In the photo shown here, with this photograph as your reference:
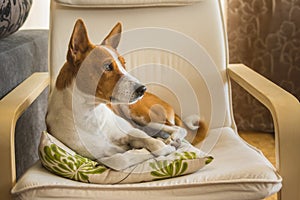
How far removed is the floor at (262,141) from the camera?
244cm

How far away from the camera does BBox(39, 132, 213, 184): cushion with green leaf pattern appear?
3.90ft

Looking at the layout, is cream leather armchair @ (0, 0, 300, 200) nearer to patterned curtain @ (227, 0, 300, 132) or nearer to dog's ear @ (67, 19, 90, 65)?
dog's ear @ (67, 19, 90, 65)

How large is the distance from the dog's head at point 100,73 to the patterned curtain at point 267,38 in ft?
4.61

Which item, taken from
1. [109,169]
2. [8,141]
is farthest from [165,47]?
[8,141]

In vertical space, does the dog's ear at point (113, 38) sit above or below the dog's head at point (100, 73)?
above

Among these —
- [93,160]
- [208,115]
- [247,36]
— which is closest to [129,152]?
[93,160]

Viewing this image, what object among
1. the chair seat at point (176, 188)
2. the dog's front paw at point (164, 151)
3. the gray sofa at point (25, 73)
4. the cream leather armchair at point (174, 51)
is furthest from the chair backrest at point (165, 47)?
the chair seat at point (176, 188)

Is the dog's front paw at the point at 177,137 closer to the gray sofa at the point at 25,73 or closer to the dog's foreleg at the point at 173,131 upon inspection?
the dog's foreleg at the point at 173,131

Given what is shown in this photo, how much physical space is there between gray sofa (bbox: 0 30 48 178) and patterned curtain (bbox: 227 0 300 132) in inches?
42.3

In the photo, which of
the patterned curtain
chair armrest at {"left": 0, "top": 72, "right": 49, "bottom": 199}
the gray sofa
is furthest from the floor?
chair armrest at {"left": 0, "top": 72, "right": 49, "bottom": 199}

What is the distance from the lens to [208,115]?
1.66 metres

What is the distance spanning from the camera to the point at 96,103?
1.33 m

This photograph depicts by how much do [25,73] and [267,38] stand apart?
53.4 inches

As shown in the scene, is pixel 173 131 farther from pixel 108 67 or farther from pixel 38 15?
pixel 38 15
